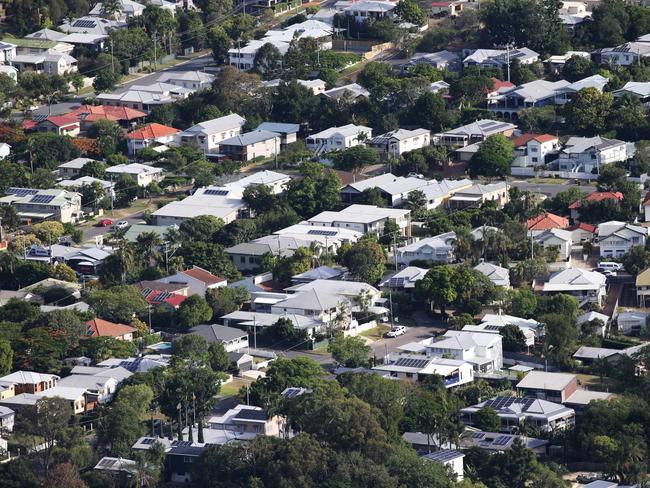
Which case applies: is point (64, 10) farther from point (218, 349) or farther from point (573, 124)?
point (218, 349)

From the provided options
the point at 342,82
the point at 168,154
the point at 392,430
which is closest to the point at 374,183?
the point at 168,154

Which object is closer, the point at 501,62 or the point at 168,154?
the point at 168,154

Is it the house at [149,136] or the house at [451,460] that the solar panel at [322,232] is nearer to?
the house at [149,136]

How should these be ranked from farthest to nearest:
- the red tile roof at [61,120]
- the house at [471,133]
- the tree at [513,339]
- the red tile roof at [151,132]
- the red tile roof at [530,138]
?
the red tile roof at [61,120] < the red tile roof at [151,132] < the house at [471,133] < the red tile roof at [530,138] < the tree at [513,339]

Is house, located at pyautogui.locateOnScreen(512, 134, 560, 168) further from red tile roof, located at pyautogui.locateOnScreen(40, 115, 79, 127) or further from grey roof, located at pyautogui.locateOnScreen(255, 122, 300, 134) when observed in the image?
red tile roof, located at pyautogui.locateOnScreen(40, 115, 79, 127)

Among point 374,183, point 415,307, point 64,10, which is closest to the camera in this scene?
point 415,307

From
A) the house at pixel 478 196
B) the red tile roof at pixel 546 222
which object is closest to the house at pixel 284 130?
the house at pixel 478 196

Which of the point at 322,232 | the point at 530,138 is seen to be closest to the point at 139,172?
the point at 322,232

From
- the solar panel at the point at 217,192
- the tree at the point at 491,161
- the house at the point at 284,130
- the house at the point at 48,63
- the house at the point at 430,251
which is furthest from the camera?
the house at the point at 48,63
